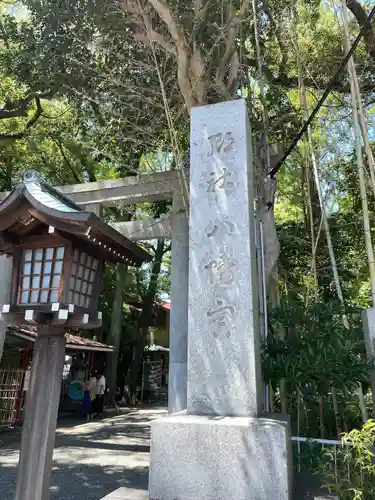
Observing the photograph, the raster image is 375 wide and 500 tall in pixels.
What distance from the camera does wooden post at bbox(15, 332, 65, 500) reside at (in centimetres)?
319

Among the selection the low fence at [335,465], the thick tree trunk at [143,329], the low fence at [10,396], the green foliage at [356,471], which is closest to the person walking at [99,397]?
the low fence at [10,396]

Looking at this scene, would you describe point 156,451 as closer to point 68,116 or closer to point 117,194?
point 117,194

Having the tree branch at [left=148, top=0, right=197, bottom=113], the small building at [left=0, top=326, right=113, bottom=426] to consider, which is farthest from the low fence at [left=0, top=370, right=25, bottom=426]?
the tree branch at [left=148, top=0, right=197, bottom=113]

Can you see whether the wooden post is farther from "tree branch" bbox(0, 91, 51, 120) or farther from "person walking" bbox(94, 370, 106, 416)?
"person walking" bbox(94, 370, 106, 416)

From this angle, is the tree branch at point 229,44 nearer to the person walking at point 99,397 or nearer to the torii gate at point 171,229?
the torii gate at point 171,229

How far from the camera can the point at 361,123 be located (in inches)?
185

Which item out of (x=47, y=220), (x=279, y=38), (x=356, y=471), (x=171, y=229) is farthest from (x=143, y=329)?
(x=356, y=471)

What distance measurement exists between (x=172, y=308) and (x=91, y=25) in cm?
500

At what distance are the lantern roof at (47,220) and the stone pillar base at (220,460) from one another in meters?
1.69

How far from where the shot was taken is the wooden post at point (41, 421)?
10.5 feet

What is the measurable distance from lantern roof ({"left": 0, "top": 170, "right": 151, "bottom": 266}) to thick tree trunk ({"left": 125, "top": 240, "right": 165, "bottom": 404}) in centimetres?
1285

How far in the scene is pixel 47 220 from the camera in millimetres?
3418

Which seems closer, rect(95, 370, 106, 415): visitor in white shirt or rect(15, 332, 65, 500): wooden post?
rect(15, 332, 65, 500): wooden post

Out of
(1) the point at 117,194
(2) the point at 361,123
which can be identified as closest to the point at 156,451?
(2) the point at 361,123
